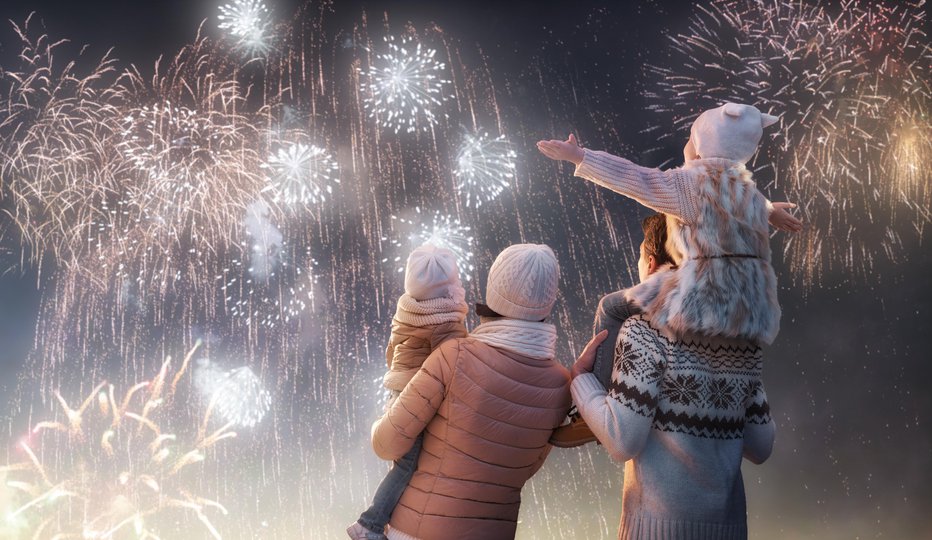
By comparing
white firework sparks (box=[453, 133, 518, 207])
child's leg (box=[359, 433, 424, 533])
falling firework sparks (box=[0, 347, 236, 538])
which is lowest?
falling firework sparks (box=[0, 347, 236, 538])

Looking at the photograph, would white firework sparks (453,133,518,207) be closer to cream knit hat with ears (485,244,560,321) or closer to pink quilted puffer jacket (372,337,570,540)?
cream knit hat with ears (485,244,560,321)

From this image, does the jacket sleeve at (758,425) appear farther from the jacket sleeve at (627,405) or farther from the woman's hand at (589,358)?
the woman's hand at (589,358)

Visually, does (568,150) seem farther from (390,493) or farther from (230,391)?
(230,391)

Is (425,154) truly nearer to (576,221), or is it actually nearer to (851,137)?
(576,221)

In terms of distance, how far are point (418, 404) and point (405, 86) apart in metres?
7.51

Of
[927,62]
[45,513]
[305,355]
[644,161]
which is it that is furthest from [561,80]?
[45,513]

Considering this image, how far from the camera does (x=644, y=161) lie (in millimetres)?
9164

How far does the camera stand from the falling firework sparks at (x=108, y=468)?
9.99 meters

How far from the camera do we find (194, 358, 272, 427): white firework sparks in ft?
34.1

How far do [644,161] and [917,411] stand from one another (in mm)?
4127

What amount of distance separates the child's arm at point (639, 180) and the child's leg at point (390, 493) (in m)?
1.15

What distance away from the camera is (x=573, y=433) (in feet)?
9.71

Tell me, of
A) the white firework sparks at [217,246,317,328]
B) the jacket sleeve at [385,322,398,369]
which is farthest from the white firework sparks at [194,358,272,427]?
the jacket sleeve at [385,322,398,369]

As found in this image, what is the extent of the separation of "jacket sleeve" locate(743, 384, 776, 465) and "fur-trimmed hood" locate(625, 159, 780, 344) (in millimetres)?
295
